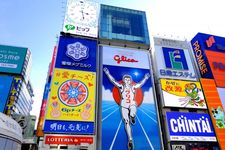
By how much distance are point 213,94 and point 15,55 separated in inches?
1441

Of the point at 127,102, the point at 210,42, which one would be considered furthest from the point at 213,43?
the point at 127,102

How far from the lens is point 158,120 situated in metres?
22.7

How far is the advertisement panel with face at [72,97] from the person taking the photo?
20.4m

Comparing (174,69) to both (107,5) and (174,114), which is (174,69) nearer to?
(174,114)

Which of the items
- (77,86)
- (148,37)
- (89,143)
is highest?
(148,37)

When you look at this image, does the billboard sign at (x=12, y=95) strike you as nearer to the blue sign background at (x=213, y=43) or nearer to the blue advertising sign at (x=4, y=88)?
the blue advertising sign at (x=4, y=88)

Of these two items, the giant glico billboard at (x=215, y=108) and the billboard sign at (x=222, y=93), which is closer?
the giant glico billboard at (x=215, y=108)

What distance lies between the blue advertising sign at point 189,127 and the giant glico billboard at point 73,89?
9.05 metres

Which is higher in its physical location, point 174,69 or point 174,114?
point 174,69

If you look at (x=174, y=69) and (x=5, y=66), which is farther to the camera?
(x=5, y=66)

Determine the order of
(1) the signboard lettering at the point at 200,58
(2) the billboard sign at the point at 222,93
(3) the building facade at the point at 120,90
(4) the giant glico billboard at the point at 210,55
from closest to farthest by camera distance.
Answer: (3) the building facade at the point at 120,90 → (2) the billboard sign at the point at 222,93 → (4) the giant glico billboard at the point at 210,55 → (1) the signboard lettering at the point at 200,58

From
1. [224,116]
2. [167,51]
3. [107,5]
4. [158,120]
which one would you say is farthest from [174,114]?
[107,5]

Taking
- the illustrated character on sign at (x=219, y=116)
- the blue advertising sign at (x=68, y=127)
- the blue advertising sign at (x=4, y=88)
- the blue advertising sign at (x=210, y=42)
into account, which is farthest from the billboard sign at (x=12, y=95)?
the illustrated character on sign at (x=219, y=116)

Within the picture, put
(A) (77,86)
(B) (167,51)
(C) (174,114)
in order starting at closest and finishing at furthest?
(A) (77,86)
(C) (174,114)
(B) (167,51)
